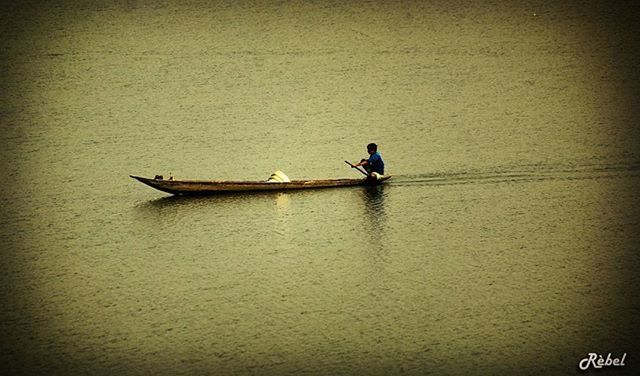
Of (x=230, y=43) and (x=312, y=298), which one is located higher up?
(x=230, y=43)

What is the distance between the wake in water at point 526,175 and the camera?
16.0m

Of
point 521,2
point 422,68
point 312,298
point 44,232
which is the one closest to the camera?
point 312,298

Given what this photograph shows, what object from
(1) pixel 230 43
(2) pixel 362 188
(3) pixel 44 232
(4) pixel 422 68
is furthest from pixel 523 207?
(1) pixel 230 43

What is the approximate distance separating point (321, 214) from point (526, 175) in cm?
401

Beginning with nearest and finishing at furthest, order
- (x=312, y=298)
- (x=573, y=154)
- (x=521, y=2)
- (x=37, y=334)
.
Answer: (x=37, y=334)
(x=312, y=298)
(x=573, y=154)
(x=521, y=2)

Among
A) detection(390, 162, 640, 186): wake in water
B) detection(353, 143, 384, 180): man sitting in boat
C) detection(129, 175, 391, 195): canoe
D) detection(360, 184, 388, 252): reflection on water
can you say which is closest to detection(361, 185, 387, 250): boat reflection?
detection(360, 184, 388, 252): reflection on water

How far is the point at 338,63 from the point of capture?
99.0ft

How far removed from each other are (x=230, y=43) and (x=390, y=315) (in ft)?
79.9

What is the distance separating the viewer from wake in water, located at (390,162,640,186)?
16000 millimetres

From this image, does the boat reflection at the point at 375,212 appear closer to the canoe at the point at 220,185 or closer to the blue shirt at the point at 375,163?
the blue shirt at the point at 375,163

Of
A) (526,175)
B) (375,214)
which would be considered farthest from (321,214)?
(526,175)

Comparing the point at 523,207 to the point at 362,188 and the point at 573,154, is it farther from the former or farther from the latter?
the point at 573,154

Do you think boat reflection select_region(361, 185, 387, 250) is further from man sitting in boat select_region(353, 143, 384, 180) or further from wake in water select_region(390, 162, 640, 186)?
wake in water select_region(390, 162, 640, 186)

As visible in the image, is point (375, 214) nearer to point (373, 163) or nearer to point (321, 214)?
point (321, 214)
